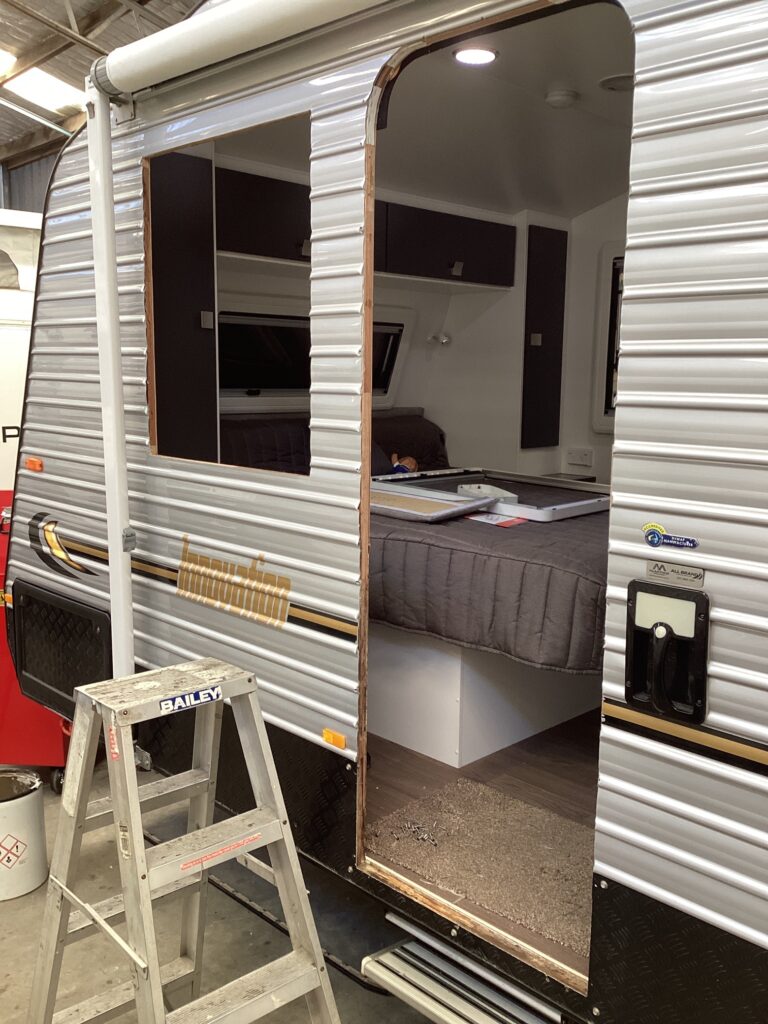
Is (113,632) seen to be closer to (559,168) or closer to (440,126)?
(440,126)

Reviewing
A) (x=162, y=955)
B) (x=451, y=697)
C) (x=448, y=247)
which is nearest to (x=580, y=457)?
(x=448, y=247)

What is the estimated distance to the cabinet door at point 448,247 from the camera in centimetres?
535

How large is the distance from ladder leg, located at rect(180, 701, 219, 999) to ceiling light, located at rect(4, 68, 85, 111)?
8.84 metres

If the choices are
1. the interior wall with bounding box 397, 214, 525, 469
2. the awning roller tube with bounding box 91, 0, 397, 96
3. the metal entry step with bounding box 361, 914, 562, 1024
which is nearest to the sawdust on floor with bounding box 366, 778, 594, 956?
the metal entry step with bounding box 361, 914, 562, 1024

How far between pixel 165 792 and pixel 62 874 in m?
0.33

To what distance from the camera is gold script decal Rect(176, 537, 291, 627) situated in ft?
8.25

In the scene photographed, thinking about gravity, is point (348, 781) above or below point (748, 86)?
below

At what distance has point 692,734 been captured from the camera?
1635 millimetres

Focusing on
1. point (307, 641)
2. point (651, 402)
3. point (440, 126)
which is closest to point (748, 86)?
point (651, 402)

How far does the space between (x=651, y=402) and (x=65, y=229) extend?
2292 millimetres

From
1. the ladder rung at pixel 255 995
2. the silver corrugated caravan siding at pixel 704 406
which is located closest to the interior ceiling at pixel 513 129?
the silver corrugated caravan siding at pixel 704 406

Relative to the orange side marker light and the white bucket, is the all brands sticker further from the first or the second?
the white bucket

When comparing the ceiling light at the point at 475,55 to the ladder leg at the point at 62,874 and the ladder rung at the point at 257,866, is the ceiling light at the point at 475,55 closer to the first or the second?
the ladder leg at the point at 62,874

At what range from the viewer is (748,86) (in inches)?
58.6
